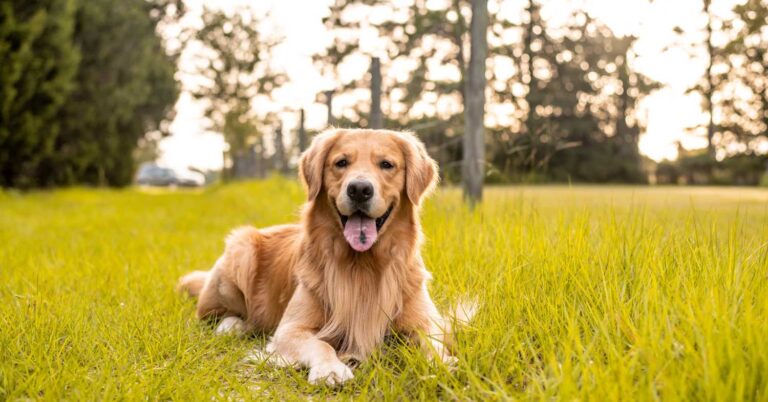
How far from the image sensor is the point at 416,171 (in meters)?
3.43

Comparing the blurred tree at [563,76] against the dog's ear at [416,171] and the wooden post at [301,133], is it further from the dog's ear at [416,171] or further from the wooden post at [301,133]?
the dog's ear at [416,171]

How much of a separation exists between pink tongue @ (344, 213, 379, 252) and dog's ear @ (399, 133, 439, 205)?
328 millimetres

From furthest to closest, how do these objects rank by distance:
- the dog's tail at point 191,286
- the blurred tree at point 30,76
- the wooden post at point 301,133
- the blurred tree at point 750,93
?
1. the blurred tree at point 750,93
2. the wooden post at point 301,133
3. the blurred tree at point 30,76
4. the dog's tail at point 191,286

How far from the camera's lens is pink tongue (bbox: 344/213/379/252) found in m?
3.17

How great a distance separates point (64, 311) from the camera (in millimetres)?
3492

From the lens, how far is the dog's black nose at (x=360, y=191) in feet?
9.92

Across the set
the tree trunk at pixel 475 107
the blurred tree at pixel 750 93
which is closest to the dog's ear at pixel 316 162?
the tree trunk at pixel 475 107

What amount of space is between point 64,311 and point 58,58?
1502 cm

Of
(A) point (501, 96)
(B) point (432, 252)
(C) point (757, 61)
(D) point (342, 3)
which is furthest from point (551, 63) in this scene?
(B) point (432, 252)

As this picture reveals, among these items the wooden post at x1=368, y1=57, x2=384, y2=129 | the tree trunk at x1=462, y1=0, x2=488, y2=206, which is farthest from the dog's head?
the wooden post at x1=368, y1=57, x2=384, y2=129

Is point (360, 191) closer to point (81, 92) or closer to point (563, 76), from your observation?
point (81, 92)

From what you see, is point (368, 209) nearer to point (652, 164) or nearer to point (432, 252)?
point (432, 252)

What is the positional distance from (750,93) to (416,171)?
35.4 metres

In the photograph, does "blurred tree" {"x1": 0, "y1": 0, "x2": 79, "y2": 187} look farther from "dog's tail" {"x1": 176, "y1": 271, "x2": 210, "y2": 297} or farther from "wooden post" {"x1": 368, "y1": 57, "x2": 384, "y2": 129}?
"dog's tail" {"x1": 176, "y1": 271, "x2": 210, "y2": 297}
